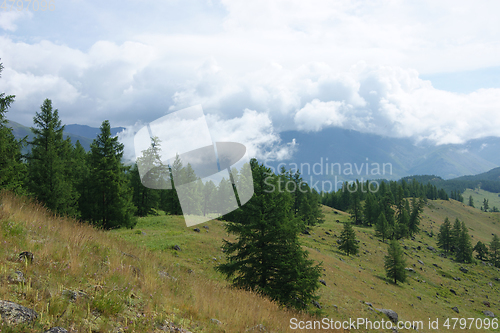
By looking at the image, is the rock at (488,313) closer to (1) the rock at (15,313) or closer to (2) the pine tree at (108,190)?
(2) the pine tree at (108,190)

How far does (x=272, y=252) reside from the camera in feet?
46.9

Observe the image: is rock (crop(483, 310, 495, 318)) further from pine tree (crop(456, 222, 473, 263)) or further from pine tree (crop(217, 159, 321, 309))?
pine tree (crop(217, 159, 321, 309))

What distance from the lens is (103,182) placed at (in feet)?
89.9

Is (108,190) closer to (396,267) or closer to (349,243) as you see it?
(349,243)

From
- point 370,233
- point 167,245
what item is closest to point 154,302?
point 167,245

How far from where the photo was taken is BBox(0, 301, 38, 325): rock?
3373 mm

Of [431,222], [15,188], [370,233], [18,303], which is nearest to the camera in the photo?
[18,303]

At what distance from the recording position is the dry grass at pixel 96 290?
13.4 ft

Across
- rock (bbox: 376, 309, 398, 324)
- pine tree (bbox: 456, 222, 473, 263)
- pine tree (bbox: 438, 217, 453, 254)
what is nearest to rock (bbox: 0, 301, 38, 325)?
rock (bbox: 376, 309, 398, 324)

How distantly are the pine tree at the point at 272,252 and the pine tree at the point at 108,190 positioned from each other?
18.8m

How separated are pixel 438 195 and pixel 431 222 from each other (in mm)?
74562

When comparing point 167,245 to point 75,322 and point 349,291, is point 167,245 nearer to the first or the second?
point 75,322

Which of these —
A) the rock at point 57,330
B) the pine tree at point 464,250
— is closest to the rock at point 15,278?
the rock at point 57,330

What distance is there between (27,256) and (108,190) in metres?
25.5
